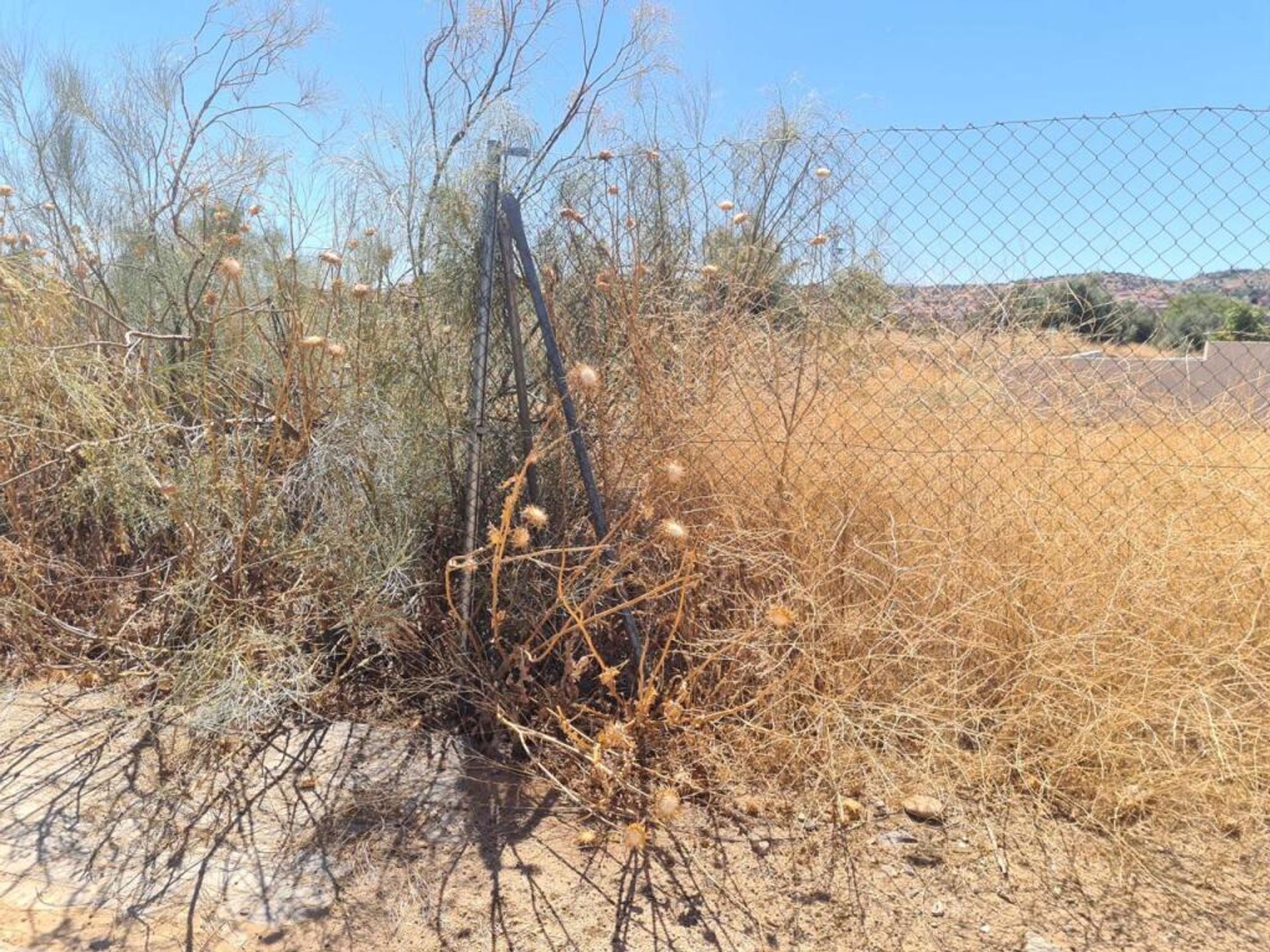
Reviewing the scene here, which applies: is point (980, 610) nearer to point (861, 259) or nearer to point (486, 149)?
point (861, 259)

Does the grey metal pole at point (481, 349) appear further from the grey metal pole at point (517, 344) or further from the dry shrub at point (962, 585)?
the dry shrub at point (962, 585)

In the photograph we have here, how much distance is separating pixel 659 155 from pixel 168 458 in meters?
1.92

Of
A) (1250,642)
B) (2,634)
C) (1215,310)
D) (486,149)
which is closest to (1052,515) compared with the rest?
(1250,642)

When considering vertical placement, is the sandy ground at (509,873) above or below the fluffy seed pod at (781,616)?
below

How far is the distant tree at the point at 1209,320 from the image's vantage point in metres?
2.56

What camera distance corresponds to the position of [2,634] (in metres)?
2.96

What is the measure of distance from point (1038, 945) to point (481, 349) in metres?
1.97

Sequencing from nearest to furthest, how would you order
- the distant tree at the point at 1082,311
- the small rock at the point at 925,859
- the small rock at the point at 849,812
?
the small rock at the point at 925,859
the small rock at the point at 849,812
the distant tree at the point at 1082,311

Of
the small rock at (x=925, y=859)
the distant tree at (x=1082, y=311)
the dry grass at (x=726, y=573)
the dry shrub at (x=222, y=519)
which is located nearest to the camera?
the small rock at (x=925, y=859)

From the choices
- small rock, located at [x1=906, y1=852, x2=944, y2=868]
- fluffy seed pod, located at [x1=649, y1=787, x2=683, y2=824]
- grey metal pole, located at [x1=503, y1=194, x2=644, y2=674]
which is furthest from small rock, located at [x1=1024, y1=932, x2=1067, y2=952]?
grey metal pole, located at [x1=503, y1=194, x2=644, y2=674]

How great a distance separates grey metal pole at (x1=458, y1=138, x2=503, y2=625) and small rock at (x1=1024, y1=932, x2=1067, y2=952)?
5.07 feet

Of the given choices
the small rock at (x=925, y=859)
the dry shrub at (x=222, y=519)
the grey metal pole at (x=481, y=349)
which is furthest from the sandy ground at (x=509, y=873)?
the grey metal pole at (x=481, y=349)

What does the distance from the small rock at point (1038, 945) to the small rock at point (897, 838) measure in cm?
34

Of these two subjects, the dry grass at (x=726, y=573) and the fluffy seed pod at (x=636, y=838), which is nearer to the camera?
the fluffy seed pod at (x=636, y=838)
